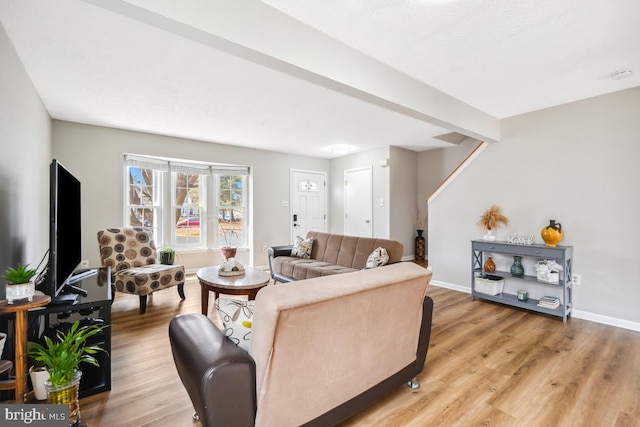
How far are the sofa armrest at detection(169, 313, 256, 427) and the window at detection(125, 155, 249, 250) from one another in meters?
4.18

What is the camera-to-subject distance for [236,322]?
142cm

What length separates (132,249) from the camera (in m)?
3.84

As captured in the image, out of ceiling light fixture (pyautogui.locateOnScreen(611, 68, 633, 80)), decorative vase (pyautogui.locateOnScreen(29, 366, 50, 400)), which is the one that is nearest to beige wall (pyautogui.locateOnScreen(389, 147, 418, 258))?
ceiling light fixture (pyautogui.locateOnScreen(611, 68, 633, 80))

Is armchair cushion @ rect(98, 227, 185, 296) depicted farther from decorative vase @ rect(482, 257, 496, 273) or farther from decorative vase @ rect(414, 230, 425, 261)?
decorative vase @ rect(414, 230, 425, 261)

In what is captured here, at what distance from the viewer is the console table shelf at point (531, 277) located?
3146mm

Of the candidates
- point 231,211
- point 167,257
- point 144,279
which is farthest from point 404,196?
point 144,279

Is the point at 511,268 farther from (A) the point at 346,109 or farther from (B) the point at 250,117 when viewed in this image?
(B) the point at 250,117

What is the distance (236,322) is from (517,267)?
11.4ft

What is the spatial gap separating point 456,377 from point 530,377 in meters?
0.52

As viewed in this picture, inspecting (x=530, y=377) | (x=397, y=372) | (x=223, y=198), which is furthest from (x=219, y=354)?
(x=223, y=198)

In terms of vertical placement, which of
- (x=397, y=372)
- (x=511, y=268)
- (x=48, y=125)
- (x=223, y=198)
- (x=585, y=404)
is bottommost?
(x=585, y=404)

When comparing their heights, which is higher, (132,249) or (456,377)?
(132,249)

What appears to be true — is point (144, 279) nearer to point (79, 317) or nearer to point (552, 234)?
point (79, 317)

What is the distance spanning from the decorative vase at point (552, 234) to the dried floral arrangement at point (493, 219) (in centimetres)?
50
